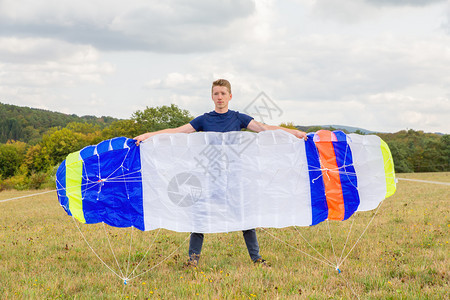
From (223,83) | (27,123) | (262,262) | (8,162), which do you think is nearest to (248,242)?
(262,262)

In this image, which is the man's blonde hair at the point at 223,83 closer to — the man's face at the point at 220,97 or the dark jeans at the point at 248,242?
the man's face at the point at 220,97

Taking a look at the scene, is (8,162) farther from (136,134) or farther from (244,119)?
(244,119)

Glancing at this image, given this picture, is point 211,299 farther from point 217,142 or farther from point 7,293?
point 7,293

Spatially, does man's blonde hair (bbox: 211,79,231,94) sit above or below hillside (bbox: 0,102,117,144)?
below

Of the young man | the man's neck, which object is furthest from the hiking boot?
the man's neck

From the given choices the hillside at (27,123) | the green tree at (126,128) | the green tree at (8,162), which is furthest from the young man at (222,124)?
the hillside at (27,123)

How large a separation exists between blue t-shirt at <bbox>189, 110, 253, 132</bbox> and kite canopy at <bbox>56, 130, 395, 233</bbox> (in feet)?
1.38

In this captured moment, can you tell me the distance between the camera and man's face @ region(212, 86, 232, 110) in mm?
6262

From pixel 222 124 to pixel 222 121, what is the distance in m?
0.05

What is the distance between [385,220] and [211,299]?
7229mm

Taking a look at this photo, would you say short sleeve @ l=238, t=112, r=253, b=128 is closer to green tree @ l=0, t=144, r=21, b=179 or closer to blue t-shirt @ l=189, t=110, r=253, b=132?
blue t-shirt @ l=189, t=110, r=253, b=132

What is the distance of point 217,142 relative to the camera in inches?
237

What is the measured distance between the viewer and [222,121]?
6430mm

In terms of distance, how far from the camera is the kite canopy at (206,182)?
600cm
